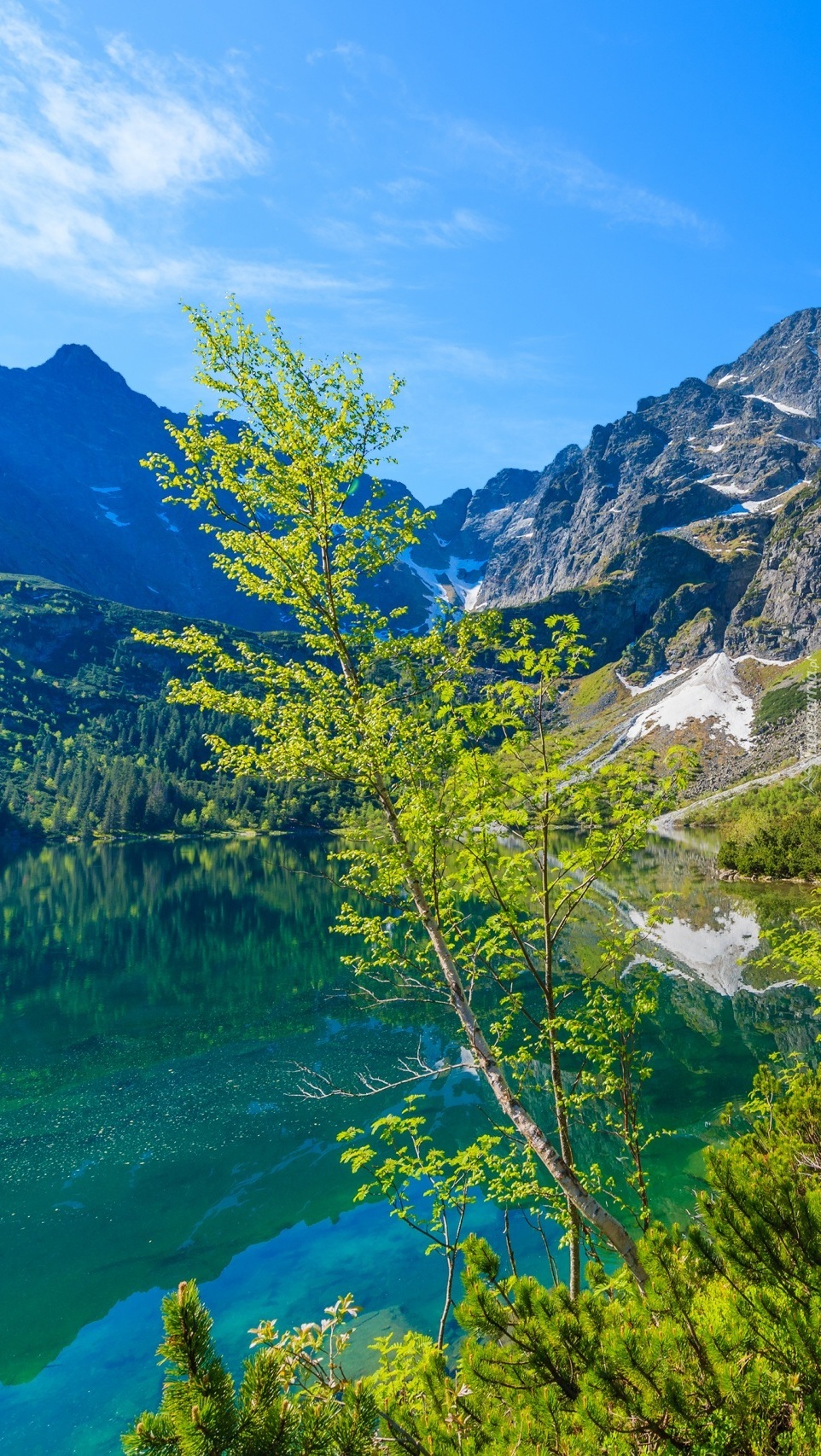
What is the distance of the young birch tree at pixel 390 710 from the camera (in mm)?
8195

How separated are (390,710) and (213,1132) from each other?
1020 inches

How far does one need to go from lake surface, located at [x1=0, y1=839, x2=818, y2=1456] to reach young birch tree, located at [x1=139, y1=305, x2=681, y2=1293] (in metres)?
1.32

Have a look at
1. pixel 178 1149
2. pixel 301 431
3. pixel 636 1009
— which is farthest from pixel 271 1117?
pixel 301 431

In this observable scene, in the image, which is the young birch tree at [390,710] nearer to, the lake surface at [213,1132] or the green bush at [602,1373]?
the lake surface at [213,1132]

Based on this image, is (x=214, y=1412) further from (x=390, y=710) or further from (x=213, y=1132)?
(x=213, y=1132)

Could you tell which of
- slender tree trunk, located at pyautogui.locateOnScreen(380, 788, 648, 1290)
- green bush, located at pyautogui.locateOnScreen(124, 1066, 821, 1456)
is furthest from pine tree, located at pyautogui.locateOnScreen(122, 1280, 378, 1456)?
slender tree trunk, located at pyautogui.locateOnScreen(380, 788, 648, 1290)

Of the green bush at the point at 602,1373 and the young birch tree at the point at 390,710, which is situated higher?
the young birch tree at the point at 390,710

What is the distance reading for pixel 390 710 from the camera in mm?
8352

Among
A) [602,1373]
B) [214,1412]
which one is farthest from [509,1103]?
[214,1412]

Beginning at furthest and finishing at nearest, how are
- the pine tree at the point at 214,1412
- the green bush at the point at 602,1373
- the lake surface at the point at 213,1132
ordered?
the lake surface at the point at 213,1132 → the green bush at the point at 602,1373 → the pine tree at the point at 214,1412

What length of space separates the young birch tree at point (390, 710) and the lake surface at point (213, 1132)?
1.32 meters

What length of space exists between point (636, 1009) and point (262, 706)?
238 inches

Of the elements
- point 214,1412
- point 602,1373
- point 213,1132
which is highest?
point 214,1412

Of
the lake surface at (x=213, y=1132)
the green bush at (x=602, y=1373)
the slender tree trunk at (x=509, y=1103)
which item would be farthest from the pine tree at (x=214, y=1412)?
the lake surface at (x=213, y=1132)
